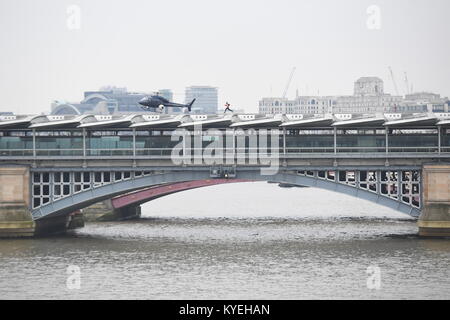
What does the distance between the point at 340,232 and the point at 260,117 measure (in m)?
14.0

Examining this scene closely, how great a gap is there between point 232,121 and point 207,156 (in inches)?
163

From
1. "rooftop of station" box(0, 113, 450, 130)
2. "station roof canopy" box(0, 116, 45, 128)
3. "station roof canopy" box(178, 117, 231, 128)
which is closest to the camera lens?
"rooftop of station" box(0, 113, 450, 130)

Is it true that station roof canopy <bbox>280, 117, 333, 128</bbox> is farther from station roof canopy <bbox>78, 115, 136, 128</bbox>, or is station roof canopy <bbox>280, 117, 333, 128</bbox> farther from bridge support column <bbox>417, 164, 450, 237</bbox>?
station roof canopy <bbox>78, 115, 136, 128</bbox>

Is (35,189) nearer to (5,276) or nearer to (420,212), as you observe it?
(5,276)

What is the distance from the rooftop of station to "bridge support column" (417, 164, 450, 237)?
4.76 m

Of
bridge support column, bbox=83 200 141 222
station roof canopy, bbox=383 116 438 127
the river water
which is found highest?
station roof canopy, bbox=383 116 438 127

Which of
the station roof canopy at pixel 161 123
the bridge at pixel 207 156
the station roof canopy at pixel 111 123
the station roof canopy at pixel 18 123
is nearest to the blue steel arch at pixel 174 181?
the bridge at pixel 207 156

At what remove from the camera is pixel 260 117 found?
112 metres

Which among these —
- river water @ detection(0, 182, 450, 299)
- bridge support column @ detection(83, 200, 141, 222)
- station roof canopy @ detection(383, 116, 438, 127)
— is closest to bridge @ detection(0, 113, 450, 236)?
station roof canopy @ detection(383, 116, 438, 127)

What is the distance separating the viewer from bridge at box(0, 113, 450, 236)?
106 m
